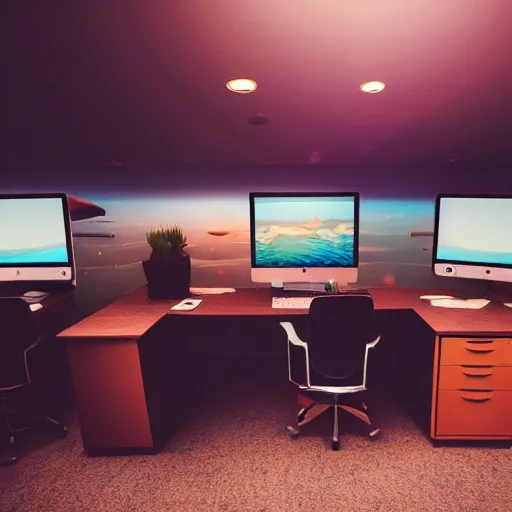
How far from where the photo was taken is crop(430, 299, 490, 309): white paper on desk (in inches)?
91.9

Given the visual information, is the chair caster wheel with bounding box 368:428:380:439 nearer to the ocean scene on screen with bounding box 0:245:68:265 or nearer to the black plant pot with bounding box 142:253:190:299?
the black plant pot with bounding box 142:253:190:299

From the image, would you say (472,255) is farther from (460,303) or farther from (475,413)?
(475,413)

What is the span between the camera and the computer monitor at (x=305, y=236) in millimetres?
2496

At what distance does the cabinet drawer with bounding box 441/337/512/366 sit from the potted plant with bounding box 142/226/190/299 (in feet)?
5.60

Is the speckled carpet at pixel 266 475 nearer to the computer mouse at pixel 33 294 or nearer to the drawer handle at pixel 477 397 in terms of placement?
the drawer handle at pixel 477 397

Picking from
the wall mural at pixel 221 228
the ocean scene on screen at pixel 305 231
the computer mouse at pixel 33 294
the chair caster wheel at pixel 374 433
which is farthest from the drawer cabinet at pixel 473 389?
the computer mouse at pixel 33 294

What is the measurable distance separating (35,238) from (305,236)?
194 cm

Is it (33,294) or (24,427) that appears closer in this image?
(24,427)

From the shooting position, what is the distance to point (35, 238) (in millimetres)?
2604

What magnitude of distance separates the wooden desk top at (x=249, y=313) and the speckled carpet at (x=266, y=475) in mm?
754

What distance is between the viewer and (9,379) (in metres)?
2.14

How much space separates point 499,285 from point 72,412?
128 inches

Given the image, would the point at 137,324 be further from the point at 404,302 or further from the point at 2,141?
the point at 2,141

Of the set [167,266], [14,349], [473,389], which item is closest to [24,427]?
[14,349]
